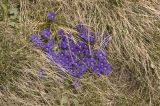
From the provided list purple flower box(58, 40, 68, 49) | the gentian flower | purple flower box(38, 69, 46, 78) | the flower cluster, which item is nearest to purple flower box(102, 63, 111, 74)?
the flower cluster

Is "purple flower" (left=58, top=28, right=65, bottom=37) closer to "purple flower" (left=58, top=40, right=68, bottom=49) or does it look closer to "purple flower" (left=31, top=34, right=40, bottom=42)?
"purple flower" (left=58, top=40, right=68, bottom=49)

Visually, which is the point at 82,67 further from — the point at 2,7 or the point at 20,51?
the point at 2,7

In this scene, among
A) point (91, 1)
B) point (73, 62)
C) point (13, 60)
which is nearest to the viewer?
point (13, 60)

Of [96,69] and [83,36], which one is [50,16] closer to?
[83,36]

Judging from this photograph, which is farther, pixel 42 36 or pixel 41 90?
pixel 42 36

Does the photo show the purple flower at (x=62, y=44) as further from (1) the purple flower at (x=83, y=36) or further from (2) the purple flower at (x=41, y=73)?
(2) the purple flower at (x=41, y=73)

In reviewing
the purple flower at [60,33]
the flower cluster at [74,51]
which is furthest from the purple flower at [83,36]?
the purple flower at [60,33]

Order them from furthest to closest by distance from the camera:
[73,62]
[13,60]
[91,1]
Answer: [91,1] < [73,62] < [13,60]

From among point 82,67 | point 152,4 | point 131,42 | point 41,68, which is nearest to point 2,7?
point 41,68
